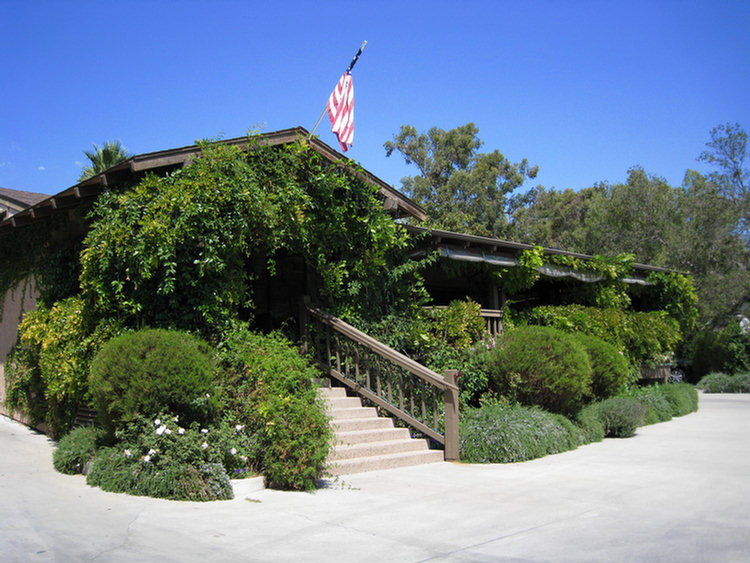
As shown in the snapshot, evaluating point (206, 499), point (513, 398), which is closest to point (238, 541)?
point (206, 499)

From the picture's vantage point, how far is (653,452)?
1001 centimetres

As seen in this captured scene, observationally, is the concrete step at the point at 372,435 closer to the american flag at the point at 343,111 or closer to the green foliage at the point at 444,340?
the green foliage at the point at 444,340

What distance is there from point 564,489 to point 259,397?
3.74 meters

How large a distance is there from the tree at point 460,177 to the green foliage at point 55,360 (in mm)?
26631

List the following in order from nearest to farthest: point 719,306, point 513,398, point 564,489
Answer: point 564,489
point 513,398
point 719,306

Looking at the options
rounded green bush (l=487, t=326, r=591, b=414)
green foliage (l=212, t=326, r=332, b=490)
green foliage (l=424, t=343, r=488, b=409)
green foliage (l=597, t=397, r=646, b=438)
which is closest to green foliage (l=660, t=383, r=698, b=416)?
green foliage (l=597, t=397, r=646, b=438)

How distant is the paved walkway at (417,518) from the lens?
4605mm

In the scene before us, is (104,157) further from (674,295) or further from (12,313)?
(674,295)

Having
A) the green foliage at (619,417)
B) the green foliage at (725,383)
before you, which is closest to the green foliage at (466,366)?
the green foliage at (619,417)

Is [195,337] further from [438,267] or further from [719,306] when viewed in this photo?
[719,306]

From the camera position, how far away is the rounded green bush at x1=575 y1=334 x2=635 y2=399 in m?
13.0

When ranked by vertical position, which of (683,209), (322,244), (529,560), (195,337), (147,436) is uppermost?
(683,209)

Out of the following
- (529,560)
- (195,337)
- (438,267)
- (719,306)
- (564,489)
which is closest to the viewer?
(529,560)

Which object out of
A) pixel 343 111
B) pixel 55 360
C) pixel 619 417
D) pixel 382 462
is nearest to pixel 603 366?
pixel 619 417
